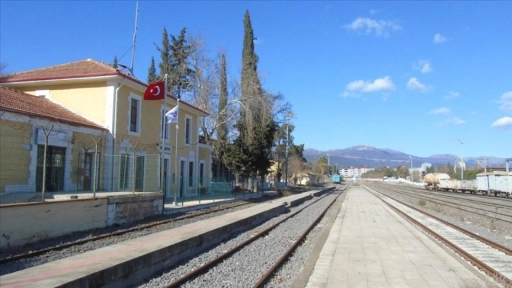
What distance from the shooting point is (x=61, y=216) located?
40.8 feet

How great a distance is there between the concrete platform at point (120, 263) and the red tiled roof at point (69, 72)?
41.2 ft

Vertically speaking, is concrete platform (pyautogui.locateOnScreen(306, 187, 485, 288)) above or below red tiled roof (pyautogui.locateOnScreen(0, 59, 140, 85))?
below

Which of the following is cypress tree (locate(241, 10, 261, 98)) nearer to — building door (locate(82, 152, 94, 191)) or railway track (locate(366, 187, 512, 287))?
building door (locate(82, 152, 94, 191))

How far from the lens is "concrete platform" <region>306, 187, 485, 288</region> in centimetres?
795

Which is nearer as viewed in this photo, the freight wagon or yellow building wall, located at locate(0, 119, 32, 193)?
yellow building wall, located at locate(0, 119, 32, 193)

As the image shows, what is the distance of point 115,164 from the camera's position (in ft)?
66.9

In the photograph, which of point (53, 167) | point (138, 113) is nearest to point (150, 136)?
point (138, 113)

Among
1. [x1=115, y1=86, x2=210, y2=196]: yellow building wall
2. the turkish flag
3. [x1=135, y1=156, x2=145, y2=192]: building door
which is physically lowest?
[x1=135, y1=156, x2=145, y2=192]: building door

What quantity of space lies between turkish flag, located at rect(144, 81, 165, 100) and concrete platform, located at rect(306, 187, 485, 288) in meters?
13.0

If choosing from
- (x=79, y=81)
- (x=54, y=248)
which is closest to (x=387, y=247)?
(x=54, y=248)

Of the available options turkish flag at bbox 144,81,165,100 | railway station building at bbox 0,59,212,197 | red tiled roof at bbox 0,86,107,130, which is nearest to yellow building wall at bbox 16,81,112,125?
railway station building at bbox 0,59,212,197

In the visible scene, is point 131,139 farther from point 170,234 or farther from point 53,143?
point 170,234

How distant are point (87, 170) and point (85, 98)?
4742 millimetres

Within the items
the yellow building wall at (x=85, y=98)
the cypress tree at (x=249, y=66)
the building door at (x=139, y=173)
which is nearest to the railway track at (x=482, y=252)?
the building door at (x=139, y=173)
